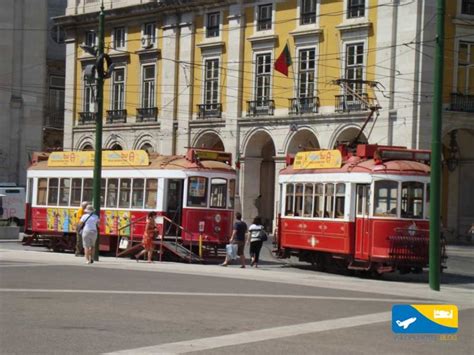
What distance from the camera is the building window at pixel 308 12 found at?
49781mm

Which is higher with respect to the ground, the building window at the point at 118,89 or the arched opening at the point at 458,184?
the building window at the point at 118,89

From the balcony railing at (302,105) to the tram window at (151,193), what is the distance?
752 inches

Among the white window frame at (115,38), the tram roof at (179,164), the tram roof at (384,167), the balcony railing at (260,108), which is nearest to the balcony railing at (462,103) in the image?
the balcony railing at (260,108)

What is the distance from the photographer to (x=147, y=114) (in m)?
58.2

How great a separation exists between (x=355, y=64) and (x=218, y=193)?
60.0 ft

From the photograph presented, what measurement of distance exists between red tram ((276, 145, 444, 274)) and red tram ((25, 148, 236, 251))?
318 cm

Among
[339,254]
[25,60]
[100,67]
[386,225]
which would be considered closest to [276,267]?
[339,254]

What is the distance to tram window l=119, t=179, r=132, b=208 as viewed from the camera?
32.5m

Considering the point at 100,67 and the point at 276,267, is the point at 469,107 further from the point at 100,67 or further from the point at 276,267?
the point at 100,67

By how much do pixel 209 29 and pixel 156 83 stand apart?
16.0ft

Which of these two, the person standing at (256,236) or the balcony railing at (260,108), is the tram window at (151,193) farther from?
the balcony railing at (260,108)

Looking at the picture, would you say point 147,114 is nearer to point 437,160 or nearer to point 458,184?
point 458,184

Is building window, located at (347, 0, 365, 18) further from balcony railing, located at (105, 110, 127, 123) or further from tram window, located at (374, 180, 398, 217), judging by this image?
tram window, located at (374, 180, 398, 217)

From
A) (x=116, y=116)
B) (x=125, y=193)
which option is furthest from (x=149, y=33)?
(x=125, y=193)
